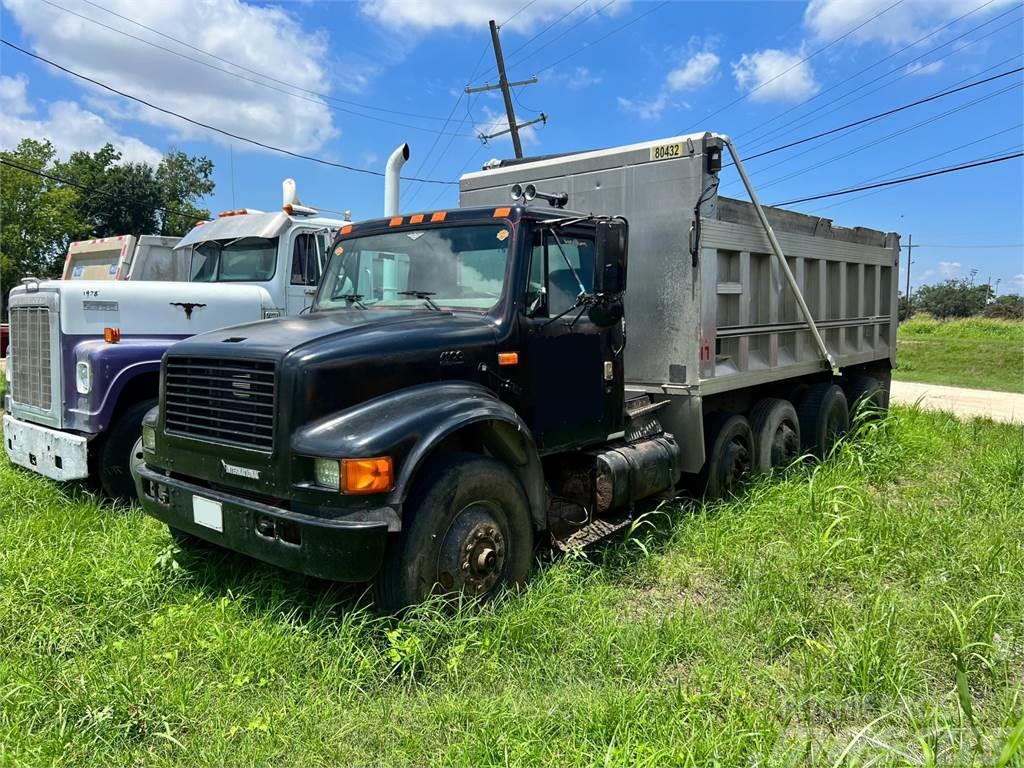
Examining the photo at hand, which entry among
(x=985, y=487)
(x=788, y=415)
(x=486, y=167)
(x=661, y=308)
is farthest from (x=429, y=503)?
(x=985, y=487)

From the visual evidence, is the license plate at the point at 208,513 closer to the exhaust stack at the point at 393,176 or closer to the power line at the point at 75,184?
the exhaust stack at the point at 393,176

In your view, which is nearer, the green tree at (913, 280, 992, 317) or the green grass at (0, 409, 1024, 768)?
the green grass at (0, 409, 1024, 768)

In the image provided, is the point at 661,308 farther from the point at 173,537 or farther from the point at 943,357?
the point at 943,357

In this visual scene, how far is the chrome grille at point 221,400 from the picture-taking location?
11.9 feet

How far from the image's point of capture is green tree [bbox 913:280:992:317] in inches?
2291

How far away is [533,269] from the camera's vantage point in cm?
446

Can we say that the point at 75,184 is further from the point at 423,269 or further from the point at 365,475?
the point at 365,475

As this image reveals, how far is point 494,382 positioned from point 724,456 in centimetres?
290

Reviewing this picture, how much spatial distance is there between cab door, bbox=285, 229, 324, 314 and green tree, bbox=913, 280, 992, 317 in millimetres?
60986

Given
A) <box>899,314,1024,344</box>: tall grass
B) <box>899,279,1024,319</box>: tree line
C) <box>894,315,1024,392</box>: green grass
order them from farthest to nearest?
<box>899,279,1024,319</box>: tree line → <box>899,314,1024,344</box>: tall grass → <box>894,315,1024,392</box>: green grass

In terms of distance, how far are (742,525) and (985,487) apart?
2587 mm

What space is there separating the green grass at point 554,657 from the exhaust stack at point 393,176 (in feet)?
10.4

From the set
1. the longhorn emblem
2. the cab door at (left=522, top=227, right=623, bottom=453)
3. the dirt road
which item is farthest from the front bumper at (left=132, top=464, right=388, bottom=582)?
the dirt road

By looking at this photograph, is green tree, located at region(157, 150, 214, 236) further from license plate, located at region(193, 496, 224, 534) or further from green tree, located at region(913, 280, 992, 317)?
green tree, located at region(913, 280, 992, 317)
